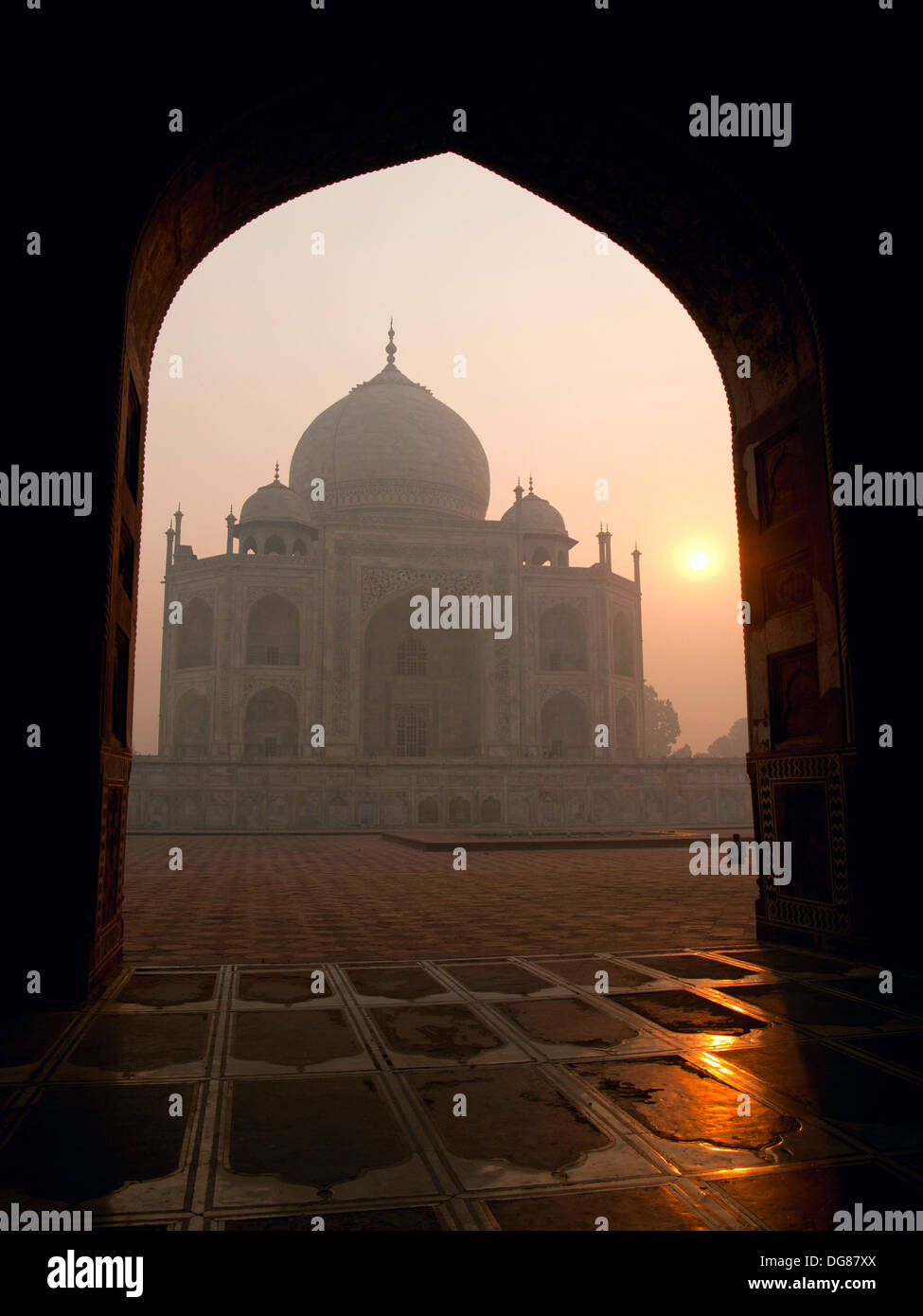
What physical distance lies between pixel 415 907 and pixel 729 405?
3706mm

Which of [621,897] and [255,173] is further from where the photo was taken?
[621,897]

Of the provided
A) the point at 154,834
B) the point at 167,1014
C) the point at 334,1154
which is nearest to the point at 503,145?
the point at 167,1014

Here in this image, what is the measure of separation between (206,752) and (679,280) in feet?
81.2

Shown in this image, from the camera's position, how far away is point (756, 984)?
3.57 meters

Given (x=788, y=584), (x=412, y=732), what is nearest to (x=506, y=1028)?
(x=788, y=584)

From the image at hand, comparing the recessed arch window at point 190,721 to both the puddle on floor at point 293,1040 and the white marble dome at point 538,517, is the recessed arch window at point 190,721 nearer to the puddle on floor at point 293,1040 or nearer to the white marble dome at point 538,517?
the white marble dome at point 538,517

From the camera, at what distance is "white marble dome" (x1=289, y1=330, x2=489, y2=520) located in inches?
1252

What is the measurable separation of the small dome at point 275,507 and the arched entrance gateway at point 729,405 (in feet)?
86.2

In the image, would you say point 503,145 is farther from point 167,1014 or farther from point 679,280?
point 167,1014

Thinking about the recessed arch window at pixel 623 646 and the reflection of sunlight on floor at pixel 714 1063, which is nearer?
the reflection of sunlight on floor at pixel 714 1063

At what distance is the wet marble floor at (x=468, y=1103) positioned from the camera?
1.66 m

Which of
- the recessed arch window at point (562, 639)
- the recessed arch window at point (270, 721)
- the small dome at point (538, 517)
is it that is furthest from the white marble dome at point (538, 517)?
the recessed arch window at point (270, 721)

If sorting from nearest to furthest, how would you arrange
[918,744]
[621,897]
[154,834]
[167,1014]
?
[167,1014] < [918,744] < [621,897] < [154,834]

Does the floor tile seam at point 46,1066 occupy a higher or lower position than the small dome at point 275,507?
lower
